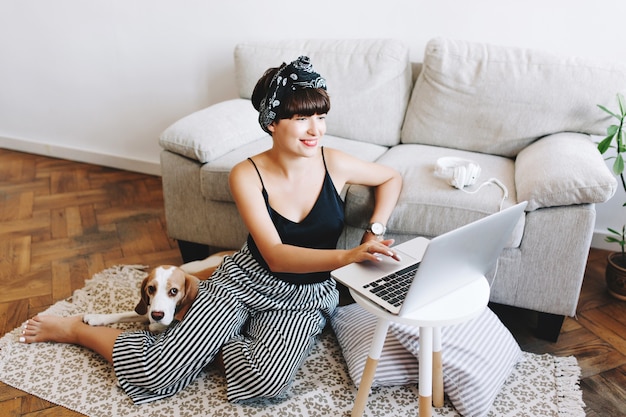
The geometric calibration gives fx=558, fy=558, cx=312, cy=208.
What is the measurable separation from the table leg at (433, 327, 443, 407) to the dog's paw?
1.02 metres

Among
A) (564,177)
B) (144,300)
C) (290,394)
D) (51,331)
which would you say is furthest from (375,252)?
(51,331)

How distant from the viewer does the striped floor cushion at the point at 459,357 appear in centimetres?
144

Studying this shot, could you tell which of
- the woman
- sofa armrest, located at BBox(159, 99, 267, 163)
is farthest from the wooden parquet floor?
sofa armrest, located at BBox(159, 99, 267, 163)

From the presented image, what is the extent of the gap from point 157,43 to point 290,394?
6.47 feet

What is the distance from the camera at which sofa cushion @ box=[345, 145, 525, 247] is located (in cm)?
163

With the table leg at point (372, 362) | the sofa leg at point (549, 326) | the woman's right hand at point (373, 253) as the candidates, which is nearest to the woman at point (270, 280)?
the woman's right hand at point (373, 253)

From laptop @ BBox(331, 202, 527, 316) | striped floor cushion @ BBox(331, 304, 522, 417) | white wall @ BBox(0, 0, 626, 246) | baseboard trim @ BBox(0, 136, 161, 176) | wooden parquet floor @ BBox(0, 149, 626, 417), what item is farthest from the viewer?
baseboard trim @ BBox(0, 136, 161, 176)

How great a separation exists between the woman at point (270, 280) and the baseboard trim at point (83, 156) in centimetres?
147

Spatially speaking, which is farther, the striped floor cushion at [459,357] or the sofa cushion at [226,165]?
the sofa cushion at [226,165]

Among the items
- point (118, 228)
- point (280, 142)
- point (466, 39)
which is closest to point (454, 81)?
point (466, 39)

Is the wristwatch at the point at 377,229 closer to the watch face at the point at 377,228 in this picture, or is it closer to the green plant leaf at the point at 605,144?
the watch face at the point at 377,228

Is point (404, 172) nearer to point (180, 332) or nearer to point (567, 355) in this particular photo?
point (567, 355)

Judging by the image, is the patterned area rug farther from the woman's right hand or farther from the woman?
the woman's right hand

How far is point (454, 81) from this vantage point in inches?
80.1
